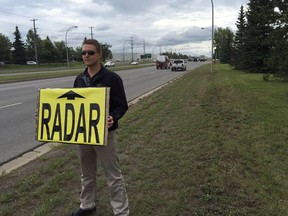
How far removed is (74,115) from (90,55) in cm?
61

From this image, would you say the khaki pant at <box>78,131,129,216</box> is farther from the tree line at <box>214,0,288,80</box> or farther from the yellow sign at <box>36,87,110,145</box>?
the tree line at <box>214,0,288,80</box>

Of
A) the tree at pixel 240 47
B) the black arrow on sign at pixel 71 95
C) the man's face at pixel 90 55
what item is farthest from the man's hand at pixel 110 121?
the tree at pixel 240 47

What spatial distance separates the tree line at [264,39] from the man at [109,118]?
1303 cm

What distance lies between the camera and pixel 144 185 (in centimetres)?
455

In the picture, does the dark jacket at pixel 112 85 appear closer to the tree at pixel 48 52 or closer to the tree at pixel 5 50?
the tree at pixel 5 50

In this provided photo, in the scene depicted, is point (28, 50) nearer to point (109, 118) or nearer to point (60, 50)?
point (60, 50)

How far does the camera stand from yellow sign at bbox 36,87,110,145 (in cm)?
326

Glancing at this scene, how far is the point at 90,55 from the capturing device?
10.9ft

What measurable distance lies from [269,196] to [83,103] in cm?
246

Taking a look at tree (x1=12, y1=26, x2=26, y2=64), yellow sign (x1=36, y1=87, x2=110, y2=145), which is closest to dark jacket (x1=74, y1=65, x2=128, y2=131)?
yellow sign (x1=36, y1=87, x2=110, y2=145)

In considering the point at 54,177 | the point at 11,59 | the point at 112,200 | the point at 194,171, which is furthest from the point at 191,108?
the point at 11,59

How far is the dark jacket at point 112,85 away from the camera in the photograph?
132 inches

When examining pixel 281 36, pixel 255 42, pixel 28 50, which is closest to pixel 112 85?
pixel 281 36

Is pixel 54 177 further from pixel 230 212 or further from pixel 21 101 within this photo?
pixel 21 101
